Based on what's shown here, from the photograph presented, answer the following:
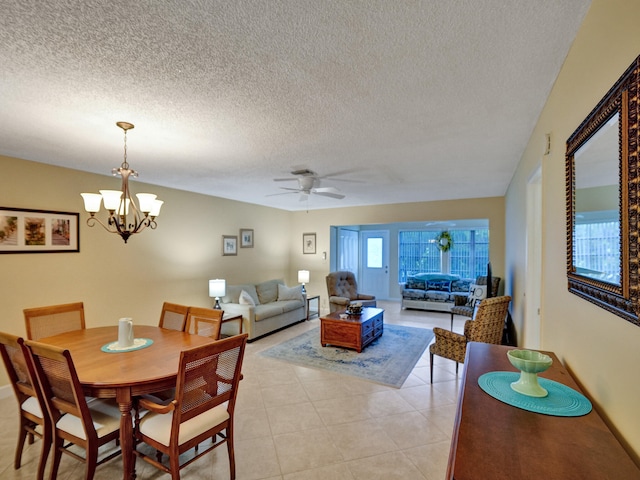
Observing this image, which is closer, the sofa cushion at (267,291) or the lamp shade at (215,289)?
the lamp shade at (215,289)

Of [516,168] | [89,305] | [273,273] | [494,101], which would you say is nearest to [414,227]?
[273,273]

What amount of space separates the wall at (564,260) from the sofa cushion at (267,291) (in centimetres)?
459

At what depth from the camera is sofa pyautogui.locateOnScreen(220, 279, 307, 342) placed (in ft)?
16.1

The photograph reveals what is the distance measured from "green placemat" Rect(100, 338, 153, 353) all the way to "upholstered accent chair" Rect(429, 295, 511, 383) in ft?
9.22

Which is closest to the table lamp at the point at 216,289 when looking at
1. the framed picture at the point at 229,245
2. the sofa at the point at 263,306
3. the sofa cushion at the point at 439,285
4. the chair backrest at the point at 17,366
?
the sofa at the point at 263,306

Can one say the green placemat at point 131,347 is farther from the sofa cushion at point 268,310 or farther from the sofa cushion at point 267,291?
the sofa cushion at point 267,291

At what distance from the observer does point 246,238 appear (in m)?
6.21

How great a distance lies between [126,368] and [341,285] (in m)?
4.81

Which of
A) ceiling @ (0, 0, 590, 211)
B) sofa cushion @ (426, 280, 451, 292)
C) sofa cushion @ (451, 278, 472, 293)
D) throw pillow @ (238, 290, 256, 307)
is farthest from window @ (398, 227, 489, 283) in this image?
ceiling @ (0, 0, 590, 211)

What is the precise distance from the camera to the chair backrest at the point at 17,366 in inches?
71.3

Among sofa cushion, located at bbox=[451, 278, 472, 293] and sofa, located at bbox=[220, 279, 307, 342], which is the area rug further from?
sofa cushion, located at bbox=[451, 278, 472, 293]

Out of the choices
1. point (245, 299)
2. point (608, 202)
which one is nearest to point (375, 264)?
point (245, 299)

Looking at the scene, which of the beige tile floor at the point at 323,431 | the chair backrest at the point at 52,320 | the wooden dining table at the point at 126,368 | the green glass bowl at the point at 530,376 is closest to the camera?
the green glass bowl at the point at 530,376

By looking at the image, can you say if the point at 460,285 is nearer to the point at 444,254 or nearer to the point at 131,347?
the point at 444,254
